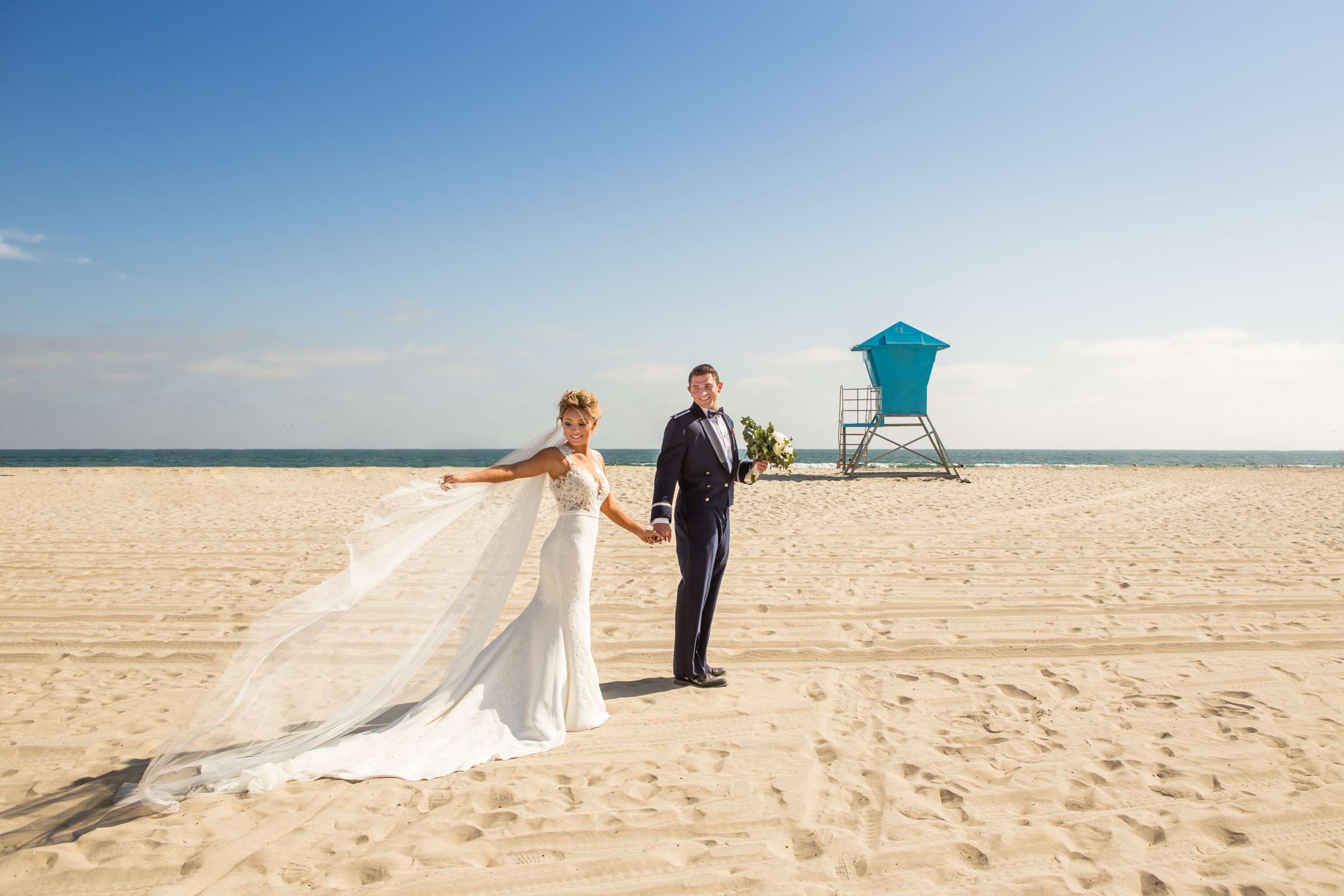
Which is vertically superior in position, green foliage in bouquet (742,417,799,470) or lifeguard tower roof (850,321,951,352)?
lifeguard tower roof (850,321,951,352)

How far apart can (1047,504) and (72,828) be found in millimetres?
18538

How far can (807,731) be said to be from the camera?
450 cm

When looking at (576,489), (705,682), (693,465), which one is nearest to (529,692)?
(576,489)

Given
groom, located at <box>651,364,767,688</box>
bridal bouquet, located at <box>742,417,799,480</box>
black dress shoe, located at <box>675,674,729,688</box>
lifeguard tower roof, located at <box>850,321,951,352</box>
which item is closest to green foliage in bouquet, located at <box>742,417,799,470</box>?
bridal bouquet, located at <box>742,417,799,480</box>

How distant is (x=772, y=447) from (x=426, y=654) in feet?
11.1

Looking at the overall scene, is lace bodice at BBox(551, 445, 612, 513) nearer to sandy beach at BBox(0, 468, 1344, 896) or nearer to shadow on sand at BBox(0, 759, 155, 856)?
sandy beach at BBox(0, 468, 1344, 896)

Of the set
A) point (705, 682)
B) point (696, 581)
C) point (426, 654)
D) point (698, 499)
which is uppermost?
point (698, 499)

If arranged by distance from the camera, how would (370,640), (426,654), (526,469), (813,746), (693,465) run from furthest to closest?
(693,465), (526,469), (426,654), (813,746), (370,640)

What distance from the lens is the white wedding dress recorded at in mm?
4004

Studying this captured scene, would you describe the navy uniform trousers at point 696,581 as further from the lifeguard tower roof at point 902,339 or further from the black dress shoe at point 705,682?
the lifeguard tower roof at point 902,339

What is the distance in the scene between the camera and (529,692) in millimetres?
4461

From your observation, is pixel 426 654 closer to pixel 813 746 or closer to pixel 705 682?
pixel 705 682

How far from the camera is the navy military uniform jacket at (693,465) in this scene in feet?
17.2

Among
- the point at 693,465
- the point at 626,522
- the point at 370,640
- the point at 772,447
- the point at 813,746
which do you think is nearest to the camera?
the point at 370,640
